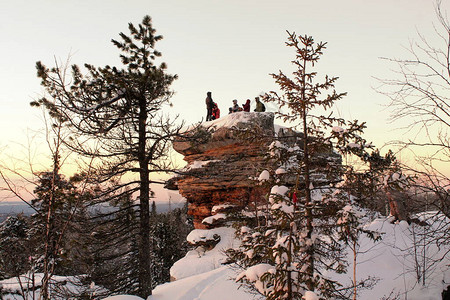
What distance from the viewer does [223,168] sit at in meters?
16.1

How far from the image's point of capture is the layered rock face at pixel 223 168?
14801 mm

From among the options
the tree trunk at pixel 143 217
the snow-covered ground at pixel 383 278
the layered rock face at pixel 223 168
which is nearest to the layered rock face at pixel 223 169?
the layered rock face at pixel 223 168

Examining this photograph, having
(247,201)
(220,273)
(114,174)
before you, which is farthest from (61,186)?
(247,201)

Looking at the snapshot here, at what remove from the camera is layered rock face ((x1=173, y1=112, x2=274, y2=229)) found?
1480 centimetres

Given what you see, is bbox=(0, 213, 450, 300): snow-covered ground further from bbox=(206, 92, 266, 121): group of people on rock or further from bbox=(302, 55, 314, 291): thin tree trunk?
bbox=(206, 92, 266, 121): group of people on rock

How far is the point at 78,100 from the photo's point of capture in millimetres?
7492

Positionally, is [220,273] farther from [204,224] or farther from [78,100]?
[78,100]

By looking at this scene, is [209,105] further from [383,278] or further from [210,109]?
[383,278]

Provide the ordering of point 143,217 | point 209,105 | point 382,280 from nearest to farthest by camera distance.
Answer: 1. point 143,217
2. point 382,280
3. point 209,105

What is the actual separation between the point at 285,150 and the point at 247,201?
12.1 metres

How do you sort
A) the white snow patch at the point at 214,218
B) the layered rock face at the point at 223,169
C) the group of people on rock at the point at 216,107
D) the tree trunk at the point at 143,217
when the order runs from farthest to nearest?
1. the white snow patch at the point at 214,218
2. the group of people on rock at the point at 216,107
3. the layered rock face at the point at 223,169
4. the tree trunk at the point at 143,217

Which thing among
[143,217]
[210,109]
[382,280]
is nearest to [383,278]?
[382,280]

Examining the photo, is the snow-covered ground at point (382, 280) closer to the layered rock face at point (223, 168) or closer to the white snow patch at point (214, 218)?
the white snow patch at point (214, 218)

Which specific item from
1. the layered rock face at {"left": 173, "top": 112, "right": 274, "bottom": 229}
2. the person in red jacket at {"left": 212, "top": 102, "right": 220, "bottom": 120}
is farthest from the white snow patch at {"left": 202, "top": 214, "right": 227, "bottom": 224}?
the person in red jacket at {"left": 212, "top": 102, "right": 220, "bottom": 120}
